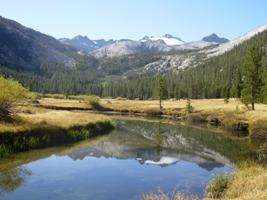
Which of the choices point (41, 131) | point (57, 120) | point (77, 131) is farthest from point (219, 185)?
point (57, 120)

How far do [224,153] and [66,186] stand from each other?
2981 centimetres

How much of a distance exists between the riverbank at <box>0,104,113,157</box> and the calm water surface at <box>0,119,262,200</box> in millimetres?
1622

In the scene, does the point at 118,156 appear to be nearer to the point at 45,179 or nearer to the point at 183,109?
the point at 45,179

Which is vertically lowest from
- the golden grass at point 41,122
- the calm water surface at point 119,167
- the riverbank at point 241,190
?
the calm water surface at point 119,167

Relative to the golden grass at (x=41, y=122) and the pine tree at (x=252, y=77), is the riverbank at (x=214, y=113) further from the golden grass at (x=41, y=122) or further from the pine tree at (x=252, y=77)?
the golden grass at (x=41, y=122)

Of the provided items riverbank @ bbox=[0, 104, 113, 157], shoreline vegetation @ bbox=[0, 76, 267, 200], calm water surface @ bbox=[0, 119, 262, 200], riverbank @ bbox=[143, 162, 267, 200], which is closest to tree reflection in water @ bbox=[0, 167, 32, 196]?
calm water surface @ bbox=[0, 119, 262, 200]

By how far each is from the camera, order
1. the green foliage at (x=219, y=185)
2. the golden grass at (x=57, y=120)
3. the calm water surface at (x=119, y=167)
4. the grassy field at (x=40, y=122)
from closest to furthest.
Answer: the green foliage at (x=219, y=185) < the calm water surface at (x=119, y=167) < the grassy field at (x=40, y=122) < the golden grass at (x=57, y=120)

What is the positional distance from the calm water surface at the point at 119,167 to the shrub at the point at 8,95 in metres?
9.66

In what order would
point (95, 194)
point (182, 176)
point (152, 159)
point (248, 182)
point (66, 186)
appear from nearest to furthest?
point (248, 182), point (95, 194), point (66, 186), point (182, 176), point (152, 159)

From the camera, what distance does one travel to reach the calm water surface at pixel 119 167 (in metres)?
36.4

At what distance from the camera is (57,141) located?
59375mm

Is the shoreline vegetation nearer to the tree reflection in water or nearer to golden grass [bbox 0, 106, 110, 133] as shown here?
golden grass [bbox 0, 106, 110, 133]

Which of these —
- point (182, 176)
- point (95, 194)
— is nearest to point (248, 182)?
point (95, 194)

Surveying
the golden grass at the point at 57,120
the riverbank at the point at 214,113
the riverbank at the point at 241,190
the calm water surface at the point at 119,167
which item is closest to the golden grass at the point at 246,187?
the riverbank at the point at 241,190
